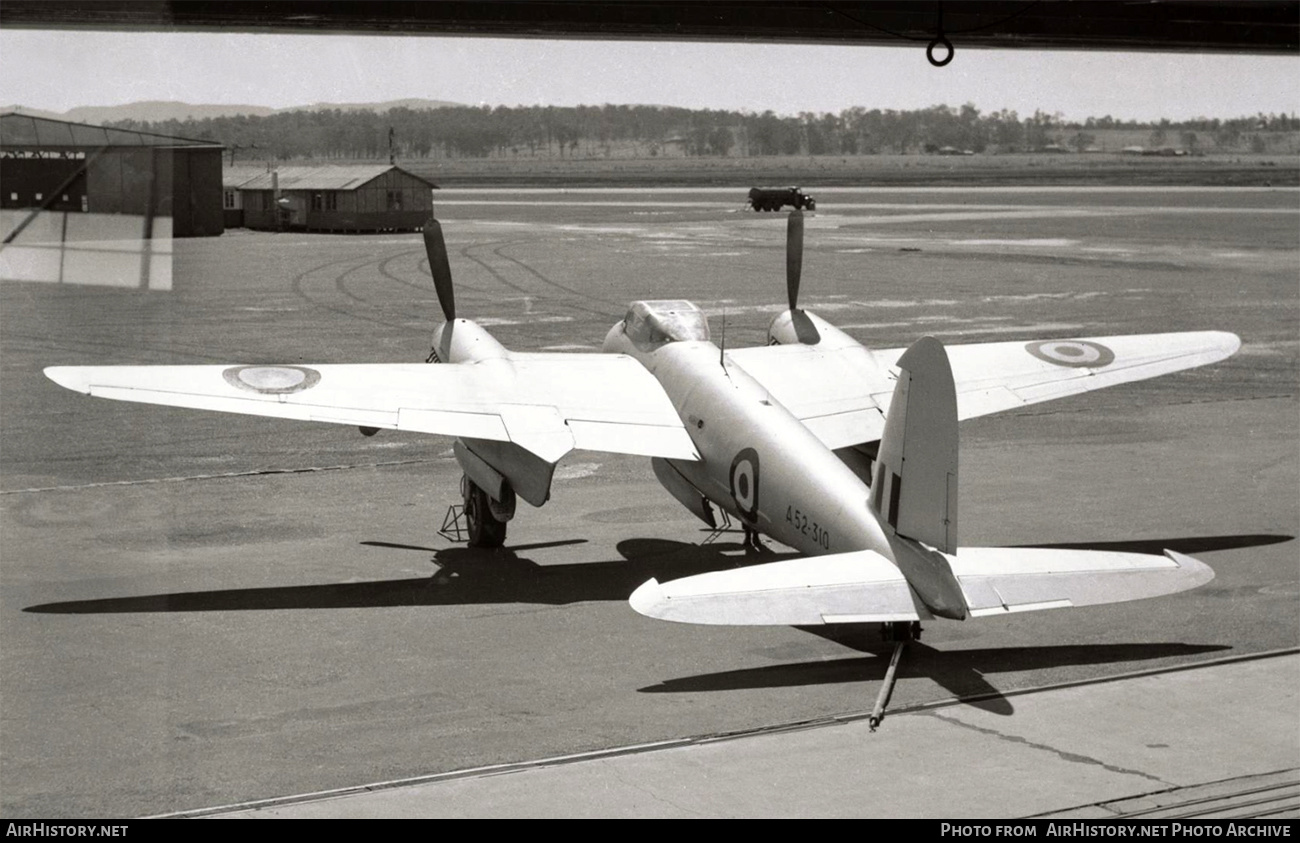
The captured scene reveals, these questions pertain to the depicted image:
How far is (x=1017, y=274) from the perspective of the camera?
58.4m

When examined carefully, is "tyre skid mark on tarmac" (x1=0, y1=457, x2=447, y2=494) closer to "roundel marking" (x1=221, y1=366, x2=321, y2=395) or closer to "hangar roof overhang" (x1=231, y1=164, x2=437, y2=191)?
"roundel marking" (x1=221, y1=366, x2=321, y2=395)

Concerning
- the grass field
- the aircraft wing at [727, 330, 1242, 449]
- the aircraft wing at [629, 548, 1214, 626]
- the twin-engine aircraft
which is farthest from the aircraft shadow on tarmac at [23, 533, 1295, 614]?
the grass field

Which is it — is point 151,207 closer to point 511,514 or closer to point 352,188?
point 511,514

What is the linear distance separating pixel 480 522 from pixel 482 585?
174cm

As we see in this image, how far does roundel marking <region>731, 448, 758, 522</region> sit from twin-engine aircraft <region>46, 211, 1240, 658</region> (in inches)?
1.3

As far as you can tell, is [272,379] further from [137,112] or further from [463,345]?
[137,112]

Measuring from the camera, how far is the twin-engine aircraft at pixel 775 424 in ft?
43.5

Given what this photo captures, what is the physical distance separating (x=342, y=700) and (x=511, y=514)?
5708mm

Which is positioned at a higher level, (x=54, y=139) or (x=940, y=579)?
(x=54, y=139)

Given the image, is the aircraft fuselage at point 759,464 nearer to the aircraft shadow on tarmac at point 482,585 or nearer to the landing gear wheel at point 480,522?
the aircraft shadow on tarmac at point 482,585

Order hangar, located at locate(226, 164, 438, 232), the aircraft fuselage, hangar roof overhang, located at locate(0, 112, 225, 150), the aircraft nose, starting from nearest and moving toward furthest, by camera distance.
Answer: hangar roof overhang, located at locate(0, 112, 225, 150)
the aircraft nose
the aircraft fuselage
hangar, located at locate(226, 164, 438, 232)

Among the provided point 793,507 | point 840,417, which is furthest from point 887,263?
point 793,507

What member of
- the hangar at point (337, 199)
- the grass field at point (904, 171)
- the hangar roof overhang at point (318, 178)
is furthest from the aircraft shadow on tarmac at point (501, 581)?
the hangar at point (337, 199)

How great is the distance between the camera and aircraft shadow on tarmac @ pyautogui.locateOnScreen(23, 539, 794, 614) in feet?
55.1
